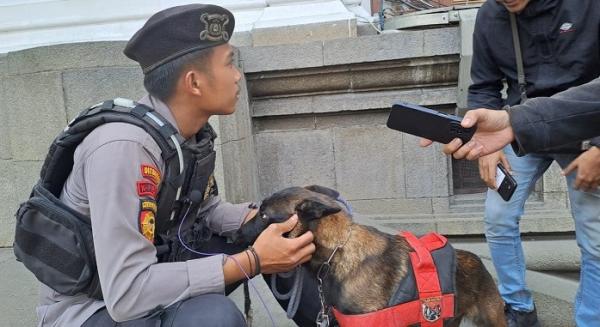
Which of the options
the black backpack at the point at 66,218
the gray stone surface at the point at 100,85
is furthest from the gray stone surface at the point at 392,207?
the black backpack at the point at 66,218

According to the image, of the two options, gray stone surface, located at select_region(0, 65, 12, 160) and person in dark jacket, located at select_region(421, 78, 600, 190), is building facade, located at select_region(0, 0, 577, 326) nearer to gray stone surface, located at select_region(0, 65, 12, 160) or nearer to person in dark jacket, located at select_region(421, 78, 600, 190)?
gray stone surface, located at select_region(0, 65, 12, 160)

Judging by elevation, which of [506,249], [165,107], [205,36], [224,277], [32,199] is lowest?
[506,249]

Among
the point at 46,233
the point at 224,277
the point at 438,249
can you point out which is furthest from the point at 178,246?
the point at 438,249

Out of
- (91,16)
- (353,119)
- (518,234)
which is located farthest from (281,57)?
(518,234)

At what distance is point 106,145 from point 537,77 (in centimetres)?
198

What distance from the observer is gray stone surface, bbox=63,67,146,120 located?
155 inches

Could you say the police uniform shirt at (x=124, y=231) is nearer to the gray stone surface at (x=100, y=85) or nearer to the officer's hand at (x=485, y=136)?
the officer's hand at (x=485, y=136)

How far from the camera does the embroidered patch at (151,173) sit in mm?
1719

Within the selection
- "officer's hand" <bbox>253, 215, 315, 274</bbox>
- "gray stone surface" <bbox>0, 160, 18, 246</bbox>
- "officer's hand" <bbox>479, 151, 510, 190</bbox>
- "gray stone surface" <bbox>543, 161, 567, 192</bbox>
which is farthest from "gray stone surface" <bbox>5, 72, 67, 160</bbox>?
"gray stone surface" <bbox>543, 161, 567, 192</bbox>

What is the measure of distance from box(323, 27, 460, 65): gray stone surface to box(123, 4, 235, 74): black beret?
8.02 feet

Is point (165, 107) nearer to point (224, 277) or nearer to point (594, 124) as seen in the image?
point (224, 277)

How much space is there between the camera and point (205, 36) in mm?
1915

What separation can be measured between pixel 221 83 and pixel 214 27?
212 millimetres

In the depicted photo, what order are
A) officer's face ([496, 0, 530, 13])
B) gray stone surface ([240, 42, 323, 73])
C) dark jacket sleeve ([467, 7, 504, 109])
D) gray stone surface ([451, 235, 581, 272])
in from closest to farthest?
officer's face ([496, 0, 530, 13]) < dark jacket sleeve ([467, 7, 504, 109]) < gray stone surface ([451, 235, 581, 272]) < gray stone surface ([240, 42, 323, 73])
